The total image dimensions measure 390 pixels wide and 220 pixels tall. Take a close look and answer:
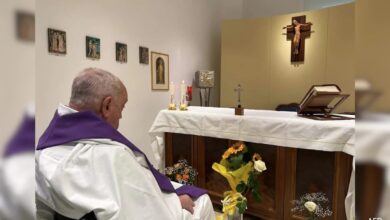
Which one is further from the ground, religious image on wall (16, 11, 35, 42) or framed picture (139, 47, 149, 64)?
framed picture (139, 47, 149, 64)

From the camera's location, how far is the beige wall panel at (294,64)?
405 cm

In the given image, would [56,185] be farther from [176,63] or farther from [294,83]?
[294,83]

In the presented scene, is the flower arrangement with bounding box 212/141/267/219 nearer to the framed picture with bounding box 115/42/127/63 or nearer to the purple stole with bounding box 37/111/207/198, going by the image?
the purple stole with bounding box 37/111/207/198

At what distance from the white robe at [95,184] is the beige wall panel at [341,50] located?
135 inches

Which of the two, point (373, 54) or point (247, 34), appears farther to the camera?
point (247, 34)

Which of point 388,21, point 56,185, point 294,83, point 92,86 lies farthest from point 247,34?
point 388,21

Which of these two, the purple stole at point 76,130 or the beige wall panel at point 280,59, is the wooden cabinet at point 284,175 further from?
the beige wall panel at point 280,59

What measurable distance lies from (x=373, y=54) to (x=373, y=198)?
0.16m

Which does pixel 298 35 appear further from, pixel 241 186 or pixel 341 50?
pixel 241 186

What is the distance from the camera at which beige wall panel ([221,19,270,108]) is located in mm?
4578

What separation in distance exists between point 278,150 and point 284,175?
0.19m

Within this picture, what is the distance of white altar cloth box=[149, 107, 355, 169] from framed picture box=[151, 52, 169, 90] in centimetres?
124

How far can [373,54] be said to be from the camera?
1.03 feet

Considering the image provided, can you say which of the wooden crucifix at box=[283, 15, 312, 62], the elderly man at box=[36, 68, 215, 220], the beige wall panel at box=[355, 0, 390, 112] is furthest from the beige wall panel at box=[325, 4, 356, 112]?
the beige wall panel at box=[355, 0, 390, 112]
